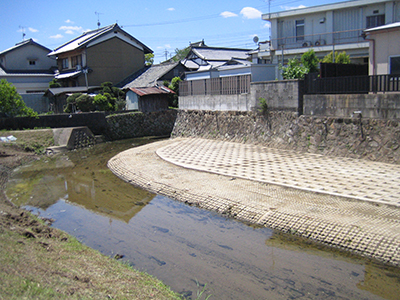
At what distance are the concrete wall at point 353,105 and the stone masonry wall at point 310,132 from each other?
0.25 m

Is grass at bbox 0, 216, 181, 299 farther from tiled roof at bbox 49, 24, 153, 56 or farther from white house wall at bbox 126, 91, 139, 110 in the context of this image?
tiled roof at bbox 49, 24, 153, 56

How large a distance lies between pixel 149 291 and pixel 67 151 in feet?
64.3

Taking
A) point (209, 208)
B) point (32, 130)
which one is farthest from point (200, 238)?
point (32, 130)

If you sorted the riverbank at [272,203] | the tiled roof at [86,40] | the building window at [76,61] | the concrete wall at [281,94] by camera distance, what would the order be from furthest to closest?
the building window at [76,61] → the tiled roof at [86,40] → the concrete wall at [281,94] → the riverbank at [272,203]

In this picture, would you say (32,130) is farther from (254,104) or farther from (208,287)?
(208,287)

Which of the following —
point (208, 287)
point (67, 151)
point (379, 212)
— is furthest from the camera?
point (67, 151)

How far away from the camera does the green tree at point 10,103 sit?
2394 centimetres

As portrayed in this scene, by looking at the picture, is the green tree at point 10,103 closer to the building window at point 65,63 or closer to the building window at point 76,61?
the building window at point 76,61

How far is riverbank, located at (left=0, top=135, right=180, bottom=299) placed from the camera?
15.8 feet

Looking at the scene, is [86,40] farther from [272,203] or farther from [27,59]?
[272,203]

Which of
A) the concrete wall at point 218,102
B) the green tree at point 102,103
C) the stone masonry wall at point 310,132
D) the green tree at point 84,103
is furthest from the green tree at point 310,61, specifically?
the green tree at point 84,103

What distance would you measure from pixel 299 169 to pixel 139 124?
59.1 feet

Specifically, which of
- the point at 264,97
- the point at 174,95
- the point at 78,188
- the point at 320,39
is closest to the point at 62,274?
the point at 78,188

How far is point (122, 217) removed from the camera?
10.9m
